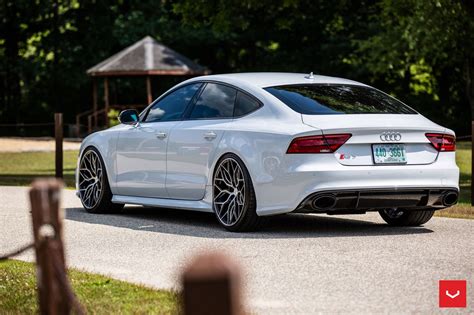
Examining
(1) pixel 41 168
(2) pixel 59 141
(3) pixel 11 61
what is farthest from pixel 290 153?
(3) pixel 11 61

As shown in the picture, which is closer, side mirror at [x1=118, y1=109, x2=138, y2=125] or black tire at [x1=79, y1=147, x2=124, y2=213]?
side mirror at [x1=118, y1=109, x2=138, y2=125]

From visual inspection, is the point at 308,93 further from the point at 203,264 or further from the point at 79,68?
the point at 79,68

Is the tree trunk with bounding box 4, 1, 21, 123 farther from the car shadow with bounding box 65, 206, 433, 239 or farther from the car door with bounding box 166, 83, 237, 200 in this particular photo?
the car door with bounding box 166, 83, 237, 200

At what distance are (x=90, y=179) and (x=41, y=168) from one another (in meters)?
16.2

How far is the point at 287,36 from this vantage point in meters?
48.9

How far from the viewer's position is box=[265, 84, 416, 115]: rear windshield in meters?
10.2

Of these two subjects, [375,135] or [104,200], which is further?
A: [104,200]

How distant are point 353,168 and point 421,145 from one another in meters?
0.80

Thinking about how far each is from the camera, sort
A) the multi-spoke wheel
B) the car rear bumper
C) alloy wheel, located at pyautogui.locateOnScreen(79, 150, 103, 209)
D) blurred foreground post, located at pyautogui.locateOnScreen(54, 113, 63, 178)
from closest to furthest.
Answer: the car rear bumper → the multi-spoke wheel → alloy wheel, located at pyautogui.locateOnScreen(79, 150, 103, 209) → blurred foreground post, located at pyautogui.locateOnScreen(54, 113, 63, 178)

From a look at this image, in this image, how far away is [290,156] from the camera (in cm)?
974

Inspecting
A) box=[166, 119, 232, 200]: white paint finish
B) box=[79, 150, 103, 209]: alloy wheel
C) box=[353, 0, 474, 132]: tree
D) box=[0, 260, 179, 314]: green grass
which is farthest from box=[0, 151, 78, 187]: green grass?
box=[0, 260, 179, 314]: green grass

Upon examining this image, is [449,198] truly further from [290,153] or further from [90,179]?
[90,179]

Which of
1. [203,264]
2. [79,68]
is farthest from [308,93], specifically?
[79,68]

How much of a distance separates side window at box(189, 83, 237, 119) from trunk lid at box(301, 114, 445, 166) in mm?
1180
